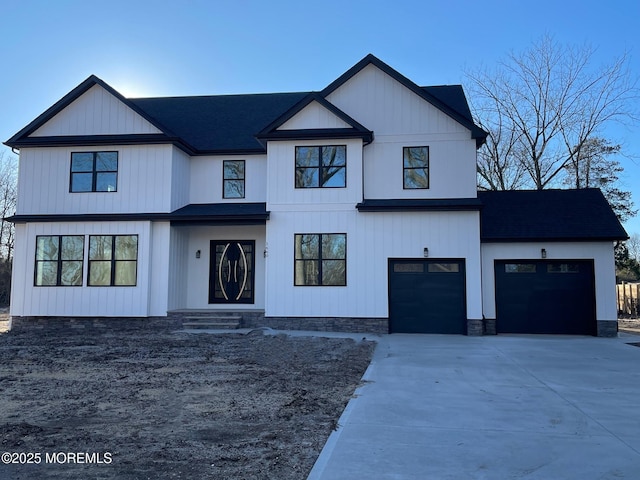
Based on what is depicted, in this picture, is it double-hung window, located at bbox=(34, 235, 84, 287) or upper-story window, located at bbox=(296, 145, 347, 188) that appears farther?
double-hung window, located at bbox=(34, 235, 84, 287)

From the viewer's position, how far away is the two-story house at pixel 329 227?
46.4 feet

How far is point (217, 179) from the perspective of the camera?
16422 millimetres

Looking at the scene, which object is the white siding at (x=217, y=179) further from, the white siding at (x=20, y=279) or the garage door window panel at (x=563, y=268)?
the garage door window panel at (x=563, y=268)

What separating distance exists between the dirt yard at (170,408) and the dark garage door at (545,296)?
5.79 m

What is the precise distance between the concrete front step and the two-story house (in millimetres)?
461

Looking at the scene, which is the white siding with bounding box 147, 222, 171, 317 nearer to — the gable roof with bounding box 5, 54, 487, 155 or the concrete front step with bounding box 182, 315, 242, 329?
the concrete front step with bounding box 182, 315, 242, 329

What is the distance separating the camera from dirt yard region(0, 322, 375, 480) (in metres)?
4.16

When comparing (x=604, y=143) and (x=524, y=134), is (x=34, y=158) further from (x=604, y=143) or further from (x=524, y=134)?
(x=604, y=143)

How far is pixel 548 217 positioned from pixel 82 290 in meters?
14.2

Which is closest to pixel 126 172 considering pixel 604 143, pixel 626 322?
pixel 626 322

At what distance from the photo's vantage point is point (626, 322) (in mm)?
20188

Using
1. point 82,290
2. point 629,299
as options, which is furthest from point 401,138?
point 629,299

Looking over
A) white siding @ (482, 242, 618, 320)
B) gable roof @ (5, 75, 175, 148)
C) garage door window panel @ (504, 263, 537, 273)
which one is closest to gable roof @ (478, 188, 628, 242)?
white siding @ (482, 242, 618, 320)

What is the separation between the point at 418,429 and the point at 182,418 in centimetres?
257
